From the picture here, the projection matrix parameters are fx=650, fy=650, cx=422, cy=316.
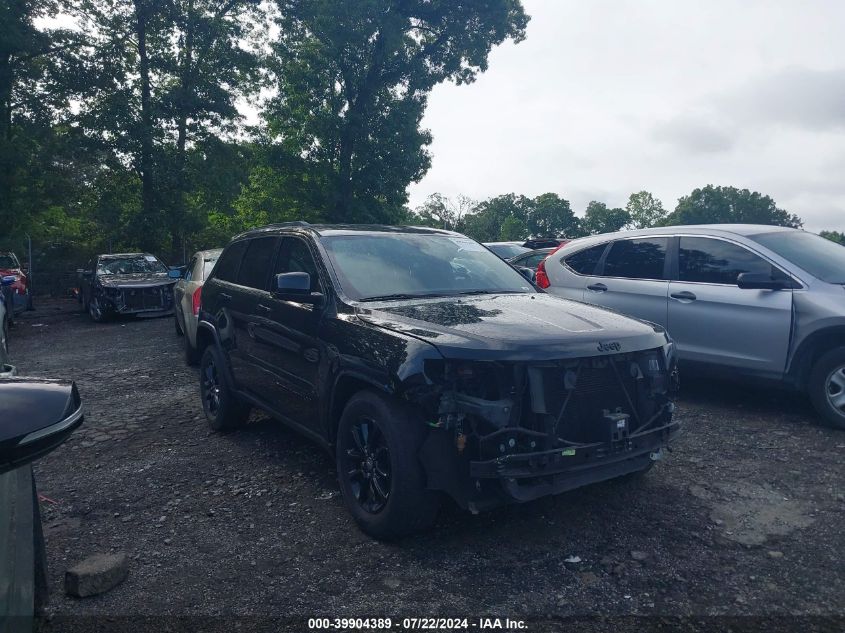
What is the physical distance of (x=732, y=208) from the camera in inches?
3880

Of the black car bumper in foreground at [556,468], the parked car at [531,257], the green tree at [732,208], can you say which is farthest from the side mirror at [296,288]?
the green tree at [732,208]

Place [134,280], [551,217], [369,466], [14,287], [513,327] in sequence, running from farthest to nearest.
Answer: [551,217], [134,280], [14,287], [369,466], [513,327]

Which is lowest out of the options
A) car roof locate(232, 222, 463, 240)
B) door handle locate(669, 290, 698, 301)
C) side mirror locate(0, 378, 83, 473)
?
door handle locate(669, 290, 698, 301)

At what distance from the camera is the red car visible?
14016 mm

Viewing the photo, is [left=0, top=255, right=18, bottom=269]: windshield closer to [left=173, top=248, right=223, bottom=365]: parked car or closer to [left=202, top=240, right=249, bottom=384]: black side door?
[left=173, top=248, right=223, bottom=365]: parked car

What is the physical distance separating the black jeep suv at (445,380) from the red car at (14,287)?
11.8 m

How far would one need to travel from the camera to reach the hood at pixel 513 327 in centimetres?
332

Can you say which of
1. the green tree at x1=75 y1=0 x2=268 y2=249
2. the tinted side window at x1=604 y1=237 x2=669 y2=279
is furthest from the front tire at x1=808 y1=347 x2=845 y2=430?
the green tree at x1=75 y1=0 x2=268 y2=249

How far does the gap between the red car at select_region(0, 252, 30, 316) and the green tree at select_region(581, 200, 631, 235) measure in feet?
330

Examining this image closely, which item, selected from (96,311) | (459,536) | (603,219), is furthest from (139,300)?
(603,219)

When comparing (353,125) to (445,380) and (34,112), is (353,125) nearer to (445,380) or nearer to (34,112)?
(34,112)

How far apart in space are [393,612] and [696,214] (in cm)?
10729

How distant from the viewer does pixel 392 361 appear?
3.47m

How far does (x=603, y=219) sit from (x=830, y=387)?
110928 mm
